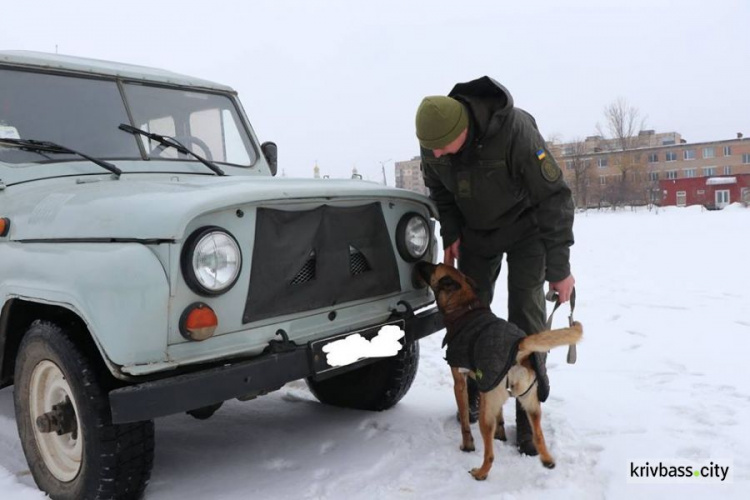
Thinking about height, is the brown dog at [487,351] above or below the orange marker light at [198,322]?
below

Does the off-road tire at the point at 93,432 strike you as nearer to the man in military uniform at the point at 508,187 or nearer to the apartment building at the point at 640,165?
the man in military uniform at the point at 508,187

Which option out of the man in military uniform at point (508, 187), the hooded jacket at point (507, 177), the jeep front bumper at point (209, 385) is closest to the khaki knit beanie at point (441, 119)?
the man in military uniform at point (508, 187)

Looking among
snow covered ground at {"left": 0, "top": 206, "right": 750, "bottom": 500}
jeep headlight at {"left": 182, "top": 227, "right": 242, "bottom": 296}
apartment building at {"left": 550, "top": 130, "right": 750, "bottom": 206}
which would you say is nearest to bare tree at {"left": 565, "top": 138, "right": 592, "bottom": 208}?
apartment building at {"left": 550, "top": 130, "right": 750, "bottom": 206}

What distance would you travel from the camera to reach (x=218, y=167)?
12.1 feet

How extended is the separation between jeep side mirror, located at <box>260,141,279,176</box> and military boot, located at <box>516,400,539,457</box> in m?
2.42

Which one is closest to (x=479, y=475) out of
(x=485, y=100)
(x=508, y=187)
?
(x=508, y=187)

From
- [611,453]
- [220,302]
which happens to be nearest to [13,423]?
[220,302]

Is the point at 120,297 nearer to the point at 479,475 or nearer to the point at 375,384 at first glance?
the point at 479,475

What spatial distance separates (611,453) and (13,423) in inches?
141

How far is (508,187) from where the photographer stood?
3.24m

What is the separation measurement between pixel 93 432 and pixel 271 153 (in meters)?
2.55

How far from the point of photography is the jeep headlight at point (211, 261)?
234cm

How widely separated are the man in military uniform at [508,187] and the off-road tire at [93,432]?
1.86 metres

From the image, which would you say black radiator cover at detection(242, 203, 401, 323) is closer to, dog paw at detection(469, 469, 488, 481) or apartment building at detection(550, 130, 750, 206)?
dog paw at detection(469, 469, 488, 481)
